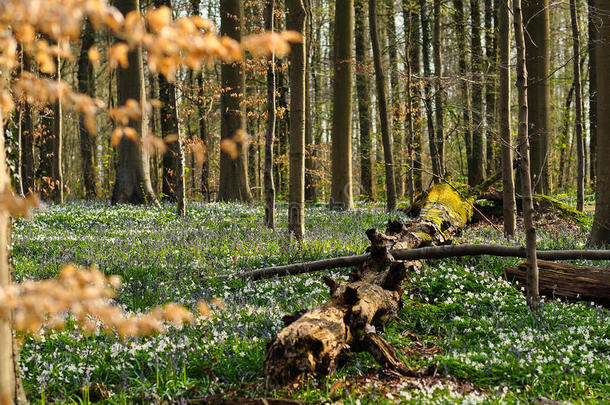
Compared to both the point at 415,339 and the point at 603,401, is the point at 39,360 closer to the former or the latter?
the point at 415,339

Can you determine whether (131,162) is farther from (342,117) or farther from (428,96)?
(428,96)

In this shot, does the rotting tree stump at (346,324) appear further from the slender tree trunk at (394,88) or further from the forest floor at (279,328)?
the slender tree trunk at (394,88)

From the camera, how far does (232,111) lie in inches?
685

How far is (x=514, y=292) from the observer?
6.50 m

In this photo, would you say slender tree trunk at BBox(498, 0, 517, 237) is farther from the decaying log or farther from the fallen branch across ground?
the decaying log

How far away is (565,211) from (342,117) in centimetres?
777

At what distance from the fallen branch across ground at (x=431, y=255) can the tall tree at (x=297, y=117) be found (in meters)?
2.43

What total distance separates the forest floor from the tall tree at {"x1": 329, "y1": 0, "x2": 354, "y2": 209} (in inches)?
308

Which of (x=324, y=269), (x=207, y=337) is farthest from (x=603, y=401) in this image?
(x=324, y=269)

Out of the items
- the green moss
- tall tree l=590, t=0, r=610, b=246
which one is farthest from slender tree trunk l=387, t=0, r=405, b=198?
tall tree l=590, t=0, r=610, b=246

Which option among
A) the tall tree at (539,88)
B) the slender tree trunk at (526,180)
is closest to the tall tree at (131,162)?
the tall tree at (539,88)

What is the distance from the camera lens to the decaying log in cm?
629

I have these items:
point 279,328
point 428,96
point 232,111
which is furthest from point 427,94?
point 279,328

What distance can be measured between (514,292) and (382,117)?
31.6ft
